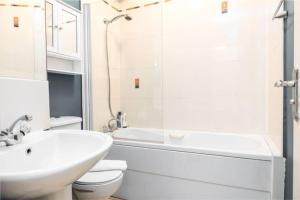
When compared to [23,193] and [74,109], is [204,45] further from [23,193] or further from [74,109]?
[23,193]

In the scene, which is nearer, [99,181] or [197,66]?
[99,181]

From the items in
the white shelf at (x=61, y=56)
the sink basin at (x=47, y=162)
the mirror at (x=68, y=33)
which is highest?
the mirror at (x=68, y=33)

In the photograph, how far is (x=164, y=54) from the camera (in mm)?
2740

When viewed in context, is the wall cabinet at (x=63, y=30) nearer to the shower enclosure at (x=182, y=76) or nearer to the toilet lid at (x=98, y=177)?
the shower enclosure at (x=182, y=76)

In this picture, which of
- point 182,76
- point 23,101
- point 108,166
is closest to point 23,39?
point 23,101

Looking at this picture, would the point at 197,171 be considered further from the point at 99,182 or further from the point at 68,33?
the point at 68,33

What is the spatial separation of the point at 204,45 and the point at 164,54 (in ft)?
1.72

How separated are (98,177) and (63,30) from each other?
1397mm

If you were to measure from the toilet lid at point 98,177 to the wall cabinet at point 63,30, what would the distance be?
1099 millimetres

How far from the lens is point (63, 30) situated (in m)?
1.97

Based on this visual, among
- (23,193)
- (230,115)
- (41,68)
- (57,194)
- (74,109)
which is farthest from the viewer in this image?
(230,115)

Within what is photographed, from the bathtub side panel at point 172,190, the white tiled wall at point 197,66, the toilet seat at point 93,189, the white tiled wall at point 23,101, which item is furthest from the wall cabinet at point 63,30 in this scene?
the bathtub side panel at point 172,190

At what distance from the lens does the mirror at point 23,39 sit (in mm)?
1290

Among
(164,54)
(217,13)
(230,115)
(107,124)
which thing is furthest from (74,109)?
(217,13)
